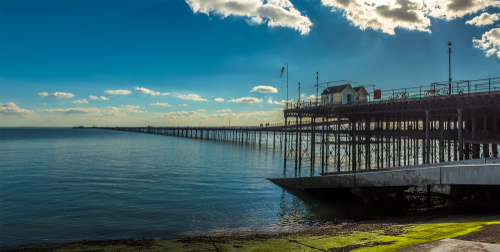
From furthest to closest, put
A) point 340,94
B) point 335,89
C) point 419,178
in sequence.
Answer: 1. point 335,89
2. point 340,94
3. point 419,178

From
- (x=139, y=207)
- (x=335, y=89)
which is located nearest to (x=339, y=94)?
(x=335, y=89)

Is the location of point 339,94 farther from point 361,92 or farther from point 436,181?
point 436,181

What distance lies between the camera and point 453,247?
803 centimetres

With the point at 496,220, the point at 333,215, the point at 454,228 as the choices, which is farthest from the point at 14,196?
the point at 496,220

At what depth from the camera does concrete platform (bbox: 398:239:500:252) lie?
Answer: 779 centimetres

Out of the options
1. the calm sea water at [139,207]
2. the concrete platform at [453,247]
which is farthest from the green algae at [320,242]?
the calm sea water at [139,207]

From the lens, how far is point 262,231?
15562 millimetres

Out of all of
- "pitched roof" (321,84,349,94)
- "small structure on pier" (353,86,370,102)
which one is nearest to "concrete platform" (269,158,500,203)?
"pitched roof" (321,84,349,94)

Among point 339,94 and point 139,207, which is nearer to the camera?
point 139,207

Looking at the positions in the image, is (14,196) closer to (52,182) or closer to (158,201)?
(52,182)

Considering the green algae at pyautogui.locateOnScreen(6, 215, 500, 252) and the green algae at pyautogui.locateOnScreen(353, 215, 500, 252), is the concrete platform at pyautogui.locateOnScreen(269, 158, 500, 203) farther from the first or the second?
the green algae at pyautogui.locateOnScreen(353, 215, 500, 252)

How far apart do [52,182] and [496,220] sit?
33.6 meters

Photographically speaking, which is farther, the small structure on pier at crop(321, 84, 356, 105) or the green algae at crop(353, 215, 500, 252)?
the small structure on pier at crop(321, 84, 356, 105)

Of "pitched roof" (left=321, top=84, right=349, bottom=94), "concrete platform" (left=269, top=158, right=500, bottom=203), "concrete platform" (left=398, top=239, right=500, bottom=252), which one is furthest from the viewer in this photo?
"pitched roof" (left=321, top=84, right=349, bottom=94)
